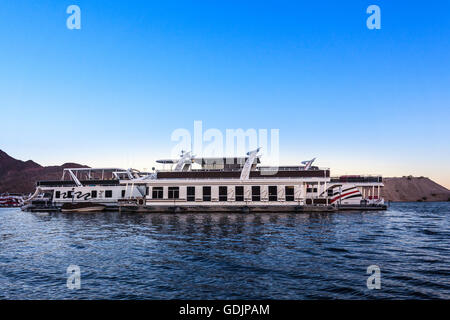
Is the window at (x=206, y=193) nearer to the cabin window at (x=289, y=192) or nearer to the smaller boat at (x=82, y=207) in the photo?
the cabin window at (x=289, y=192)

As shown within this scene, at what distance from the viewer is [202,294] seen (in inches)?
425

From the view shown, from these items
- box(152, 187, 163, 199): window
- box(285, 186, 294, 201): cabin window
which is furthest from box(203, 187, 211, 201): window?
box(285, 186, 294, 201): cabin window

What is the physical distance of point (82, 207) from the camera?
51812mm

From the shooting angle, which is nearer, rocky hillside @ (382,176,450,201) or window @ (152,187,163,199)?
window @ (152,187,163,199)

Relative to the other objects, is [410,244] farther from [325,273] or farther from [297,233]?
[325,273]

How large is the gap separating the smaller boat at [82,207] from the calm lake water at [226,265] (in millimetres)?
28193

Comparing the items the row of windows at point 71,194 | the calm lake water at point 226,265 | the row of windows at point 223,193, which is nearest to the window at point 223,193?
the row of windows at point 223,193

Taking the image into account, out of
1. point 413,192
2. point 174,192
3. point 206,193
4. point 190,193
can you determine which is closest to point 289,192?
point 206,193

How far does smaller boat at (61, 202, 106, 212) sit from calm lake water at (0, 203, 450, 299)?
2819cm

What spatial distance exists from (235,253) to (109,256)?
7214mm

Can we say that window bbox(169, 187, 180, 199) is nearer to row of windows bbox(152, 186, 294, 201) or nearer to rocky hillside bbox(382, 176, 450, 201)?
row of windows bbox(152, 186, 294, 201)

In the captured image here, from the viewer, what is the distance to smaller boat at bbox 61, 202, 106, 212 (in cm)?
5144

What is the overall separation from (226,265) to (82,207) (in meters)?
44.8
